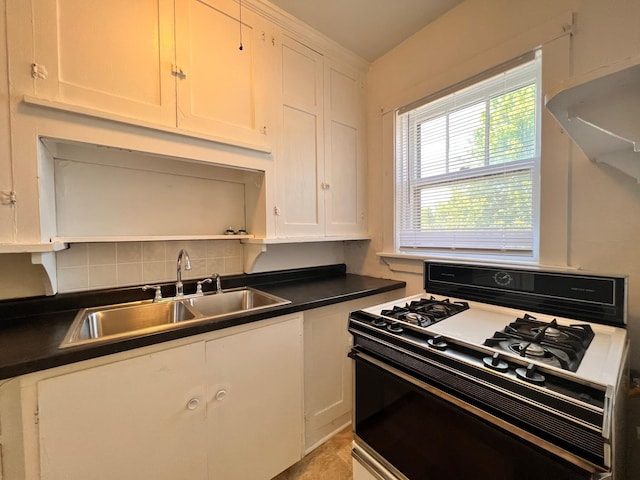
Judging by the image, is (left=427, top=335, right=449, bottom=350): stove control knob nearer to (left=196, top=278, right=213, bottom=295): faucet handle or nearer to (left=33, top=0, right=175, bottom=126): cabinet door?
(left=196, top=278, right=213, bottom=295): faucet handle

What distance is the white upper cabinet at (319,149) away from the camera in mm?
1783

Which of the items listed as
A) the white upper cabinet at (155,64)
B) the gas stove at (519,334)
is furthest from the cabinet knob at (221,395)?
the white upper cabinet at (155,64)

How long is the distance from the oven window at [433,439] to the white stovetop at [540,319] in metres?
0.20

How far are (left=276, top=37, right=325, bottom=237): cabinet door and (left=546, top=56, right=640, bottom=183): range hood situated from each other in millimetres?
1340

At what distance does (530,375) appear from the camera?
2.24 ft

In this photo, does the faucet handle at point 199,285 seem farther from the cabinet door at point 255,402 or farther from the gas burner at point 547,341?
the gas burner at point 547,341

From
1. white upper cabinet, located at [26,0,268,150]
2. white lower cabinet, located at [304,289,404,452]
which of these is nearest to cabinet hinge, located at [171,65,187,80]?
white upper cabinet, located at [26,0,268,150]

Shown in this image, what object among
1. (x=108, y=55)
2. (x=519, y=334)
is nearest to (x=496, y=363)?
(x=519, y=334)

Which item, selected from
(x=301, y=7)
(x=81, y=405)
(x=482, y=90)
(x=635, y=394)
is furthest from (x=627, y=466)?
(x=301, y=7)

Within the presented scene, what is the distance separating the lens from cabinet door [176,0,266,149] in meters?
1.37

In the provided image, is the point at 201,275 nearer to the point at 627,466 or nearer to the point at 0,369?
the point at 0,369

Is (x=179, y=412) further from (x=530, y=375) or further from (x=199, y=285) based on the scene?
(x=530, y=375)

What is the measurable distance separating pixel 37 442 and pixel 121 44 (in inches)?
60.8

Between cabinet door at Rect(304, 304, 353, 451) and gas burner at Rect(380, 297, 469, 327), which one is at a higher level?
gas burner at Rect(380, 297, 469, 327)
